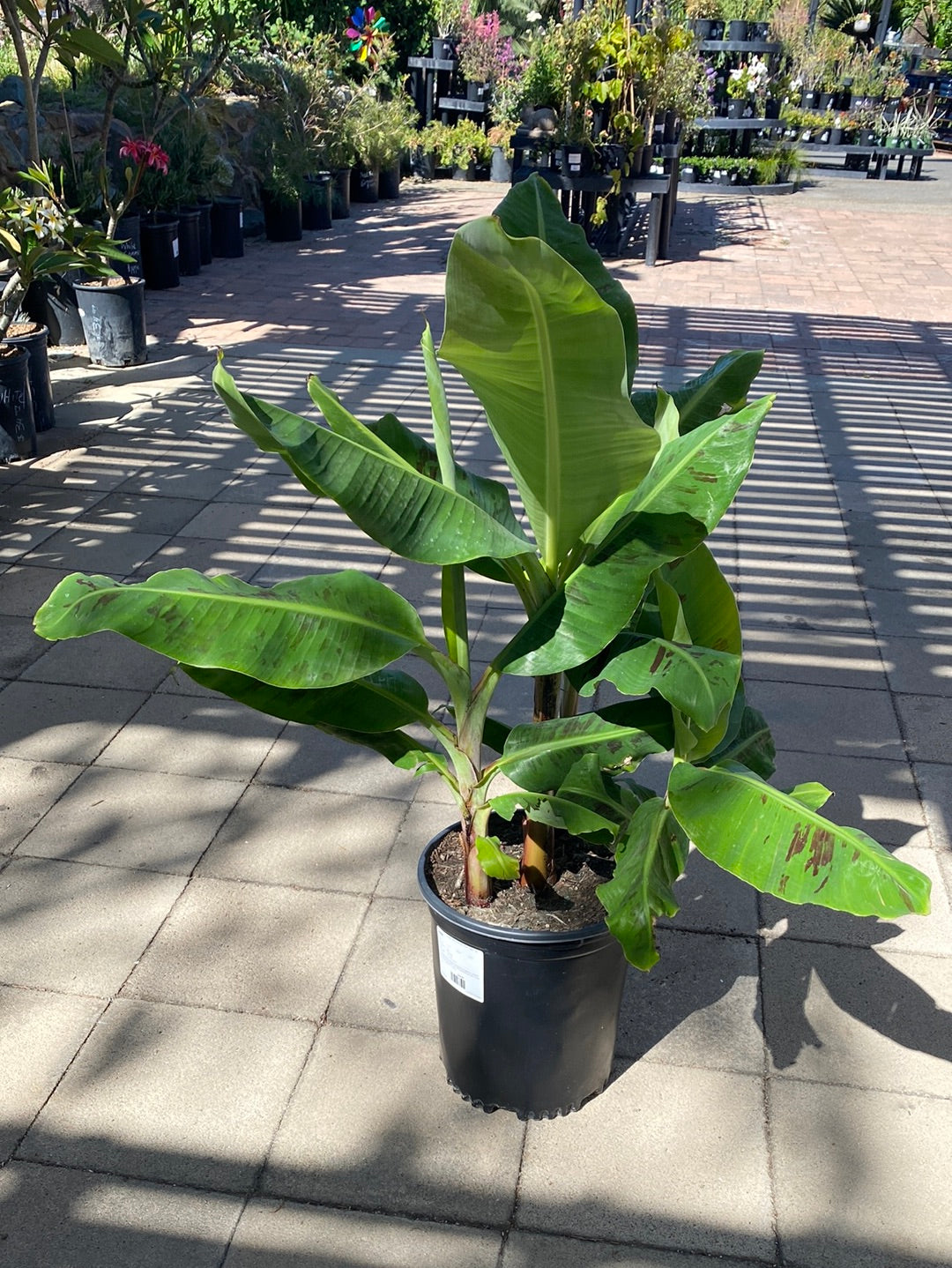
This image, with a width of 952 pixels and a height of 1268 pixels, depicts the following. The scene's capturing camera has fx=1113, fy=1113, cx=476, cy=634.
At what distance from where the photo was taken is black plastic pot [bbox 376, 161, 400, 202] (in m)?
14.6

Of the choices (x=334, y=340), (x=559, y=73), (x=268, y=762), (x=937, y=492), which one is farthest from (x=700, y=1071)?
(x=559, y=73)

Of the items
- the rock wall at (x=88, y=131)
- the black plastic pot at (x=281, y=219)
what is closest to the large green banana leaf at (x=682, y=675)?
the rock wall at (x=88, y=131)

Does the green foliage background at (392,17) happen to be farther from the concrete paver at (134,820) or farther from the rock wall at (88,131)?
the concrete paver at (134,820)

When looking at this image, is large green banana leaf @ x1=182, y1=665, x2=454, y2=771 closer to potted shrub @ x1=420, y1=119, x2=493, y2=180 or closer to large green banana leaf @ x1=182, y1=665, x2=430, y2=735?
large green banana leaf @ x1=182, y1=665, x2=430, y2=735

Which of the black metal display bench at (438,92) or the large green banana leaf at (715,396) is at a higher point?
the black metal display bench at (438,92)

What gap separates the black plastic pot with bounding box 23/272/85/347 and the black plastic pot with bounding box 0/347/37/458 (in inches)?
79.0

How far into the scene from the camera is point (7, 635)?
4.23 m

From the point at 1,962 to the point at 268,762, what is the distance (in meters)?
1.04

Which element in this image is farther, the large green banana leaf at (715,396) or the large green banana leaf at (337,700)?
the large green banana leaf at (715,396)

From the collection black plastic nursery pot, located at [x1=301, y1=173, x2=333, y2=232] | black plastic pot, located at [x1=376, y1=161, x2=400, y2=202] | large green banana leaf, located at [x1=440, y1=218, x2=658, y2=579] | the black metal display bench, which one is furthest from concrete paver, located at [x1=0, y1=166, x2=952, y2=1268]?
the black metal display bench

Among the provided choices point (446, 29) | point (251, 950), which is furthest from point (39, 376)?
point (446, 29)

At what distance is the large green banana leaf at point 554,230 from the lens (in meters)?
2.03

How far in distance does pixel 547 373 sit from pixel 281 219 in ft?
36.5

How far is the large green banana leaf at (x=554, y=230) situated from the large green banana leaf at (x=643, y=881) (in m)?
0.80
